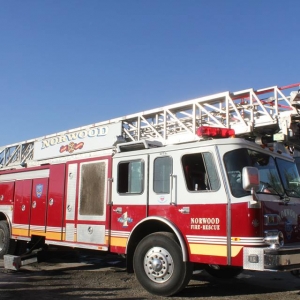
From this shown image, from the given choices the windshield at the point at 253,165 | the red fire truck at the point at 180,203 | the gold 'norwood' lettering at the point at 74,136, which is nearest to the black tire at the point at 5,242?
the red fire truck at the point at 180,203

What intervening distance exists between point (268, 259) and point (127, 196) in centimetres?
265

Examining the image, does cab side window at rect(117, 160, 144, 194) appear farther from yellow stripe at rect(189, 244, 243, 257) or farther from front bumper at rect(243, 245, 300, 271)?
front bumper at rect(243, 245, 300, 271)

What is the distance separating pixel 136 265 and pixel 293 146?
12.1ft

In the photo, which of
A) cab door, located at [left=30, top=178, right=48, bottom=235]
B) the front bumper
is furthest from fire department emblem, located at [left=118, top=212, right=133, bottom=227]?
cab door, located at [left=30, top=178, right=48, bottom=235]

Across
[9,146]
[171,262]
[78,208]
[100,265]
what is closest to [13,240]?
[100,265]

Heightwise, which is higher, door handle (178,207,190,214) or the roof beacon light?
the roof beacon light

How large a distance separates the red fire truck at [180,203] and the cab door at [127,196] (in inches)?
0.7

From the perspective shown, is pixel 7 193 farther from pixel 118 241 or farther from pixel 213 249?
pixel 213 249

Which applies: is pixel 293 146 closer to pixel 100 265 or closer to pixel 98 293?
pixel 98 293

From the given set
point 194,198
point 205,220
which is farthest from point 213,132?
point 205,220

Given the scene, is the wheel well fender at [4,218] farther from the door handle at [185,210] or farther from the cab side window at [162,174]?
the door handle at [185,210]

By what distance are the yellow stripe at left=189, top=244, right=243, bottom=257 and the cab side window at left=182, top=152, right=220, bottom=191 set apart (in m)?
0.82

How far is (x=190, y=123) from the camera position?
11102 millimetres

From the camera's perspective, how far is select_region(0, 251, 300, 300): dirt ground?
6039 millimetres
